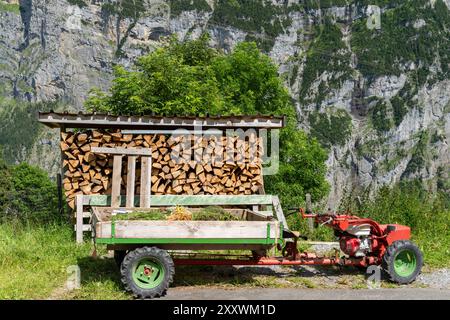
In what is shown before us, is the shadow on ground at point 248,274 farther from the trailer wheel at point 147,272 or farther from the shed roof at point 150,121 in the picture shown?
the shed roof at point 150,121

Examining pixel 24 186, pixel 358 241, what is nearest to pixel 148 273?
pixel 358 241

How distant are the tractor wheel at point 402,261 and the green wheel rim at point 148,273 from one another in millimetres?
3220

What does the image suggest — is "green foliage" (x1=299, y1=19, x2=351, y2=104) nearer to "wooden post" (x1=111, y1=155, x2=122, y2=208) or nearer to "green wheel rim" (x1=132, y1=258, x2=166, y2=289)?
"wooden post" (x1=111, y1=155, x2=122, y2=208)

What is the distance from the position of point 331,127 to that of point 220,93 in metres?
151

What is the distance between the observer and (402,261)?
7.90m

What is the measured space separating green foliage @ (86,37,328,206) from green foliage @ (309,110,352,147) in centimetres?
13279

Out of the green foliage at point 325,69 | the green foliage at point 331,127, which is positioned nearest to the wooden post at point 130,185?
the green foliage at point 331,127

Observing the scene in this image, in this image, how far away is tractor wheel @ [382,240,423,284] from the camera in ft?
25.0

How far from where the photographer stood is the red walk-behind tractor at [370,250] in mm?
7652

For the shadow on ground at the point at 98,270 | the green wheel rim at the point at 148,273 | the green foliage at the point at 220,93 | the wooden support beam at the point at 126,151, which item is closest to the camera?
the green wheel rim at the point at 148,273

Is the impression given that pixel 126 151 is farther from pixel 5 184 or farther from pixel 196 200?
pixel 5 184

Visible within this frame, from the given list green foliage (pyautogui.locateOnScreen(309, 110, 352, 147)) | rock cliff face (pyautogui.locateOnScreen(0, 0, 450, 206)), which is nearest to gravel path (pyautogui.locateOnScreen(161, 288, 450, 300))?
rock cliff face (pyautogui.locateOnScreen(0, 0, 450, 206))
